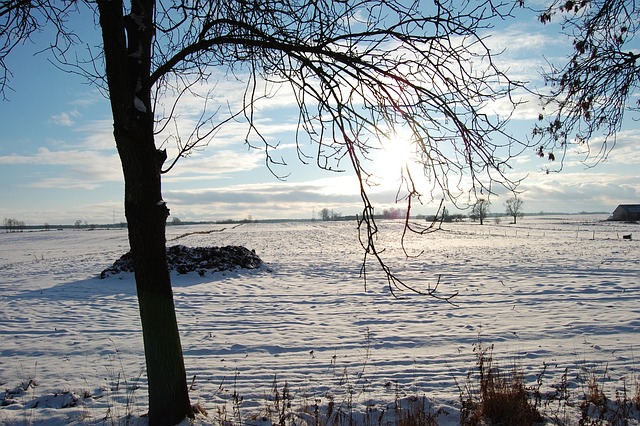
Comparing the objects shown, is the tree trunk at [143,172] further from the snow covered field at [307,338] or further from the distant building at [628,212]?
the distant building at [628,212]

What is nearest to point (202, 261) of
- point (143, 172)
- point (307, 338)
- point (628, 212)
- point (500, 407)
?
point (307, 338)

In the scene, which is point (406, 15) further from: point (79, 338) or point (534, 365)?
point (79, 338)

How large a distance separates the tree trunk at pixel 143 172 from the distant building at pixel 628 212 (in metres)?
112

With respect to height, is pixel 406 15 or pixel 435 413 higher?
pixel 406 15

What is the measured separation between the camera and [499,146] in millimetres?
3527

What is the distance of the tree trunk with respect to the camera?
3828 mm

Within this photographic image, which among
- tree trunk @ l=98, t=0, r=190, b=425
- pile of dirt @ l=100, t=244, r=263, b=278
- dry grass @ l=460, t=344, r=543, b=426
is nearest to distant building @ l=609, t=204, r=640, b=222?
pile of dirt @ l=100, t=244, r=263, b=278

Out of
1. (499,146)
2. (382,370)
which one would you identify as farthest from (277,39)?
(382,370)

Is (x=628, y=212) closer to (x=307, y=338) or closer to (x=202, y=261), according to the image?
(x=202, y=261)

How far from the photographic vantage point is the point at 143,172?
3.87m

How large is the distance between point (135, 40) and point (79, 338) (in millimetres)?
6912

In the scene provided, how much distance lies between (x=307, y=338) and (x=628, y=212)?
112m

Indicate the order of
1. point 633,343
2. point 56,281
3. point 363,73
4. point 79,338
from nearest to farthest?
point 363,73
point 633,343
point 79,338
point 56,281

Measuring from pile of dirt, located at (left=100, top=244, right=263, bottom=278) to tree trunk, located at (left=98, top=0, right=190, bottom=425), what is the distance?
1277cm
